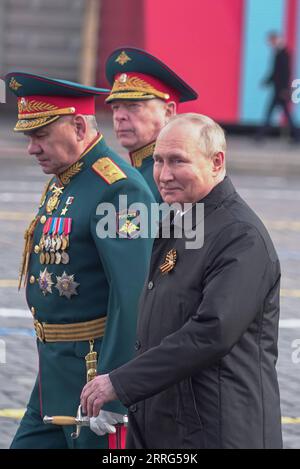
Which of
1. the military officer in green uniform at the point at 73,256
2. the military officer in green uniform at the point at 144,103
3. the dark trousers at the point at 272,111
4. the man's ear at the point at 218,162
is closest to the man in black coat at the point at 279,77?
the dark trousers at the point at 272,111

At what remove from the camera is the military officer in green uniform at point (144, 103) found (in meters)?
5.92

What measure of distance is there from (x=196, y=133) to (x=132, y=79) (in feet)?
7.15

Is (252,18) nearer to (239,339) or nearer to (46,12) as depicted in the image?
(46,12)

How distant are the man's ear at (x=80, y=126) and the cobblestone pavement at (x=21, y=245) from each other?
210cm

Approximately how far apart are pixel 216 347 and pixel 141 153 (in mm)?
2443

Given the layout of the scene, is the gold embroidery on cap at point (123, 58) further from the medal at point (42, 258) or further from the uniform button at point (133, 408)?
the uniform button at point (133, 408)

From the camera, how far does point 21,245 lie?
39.9ft

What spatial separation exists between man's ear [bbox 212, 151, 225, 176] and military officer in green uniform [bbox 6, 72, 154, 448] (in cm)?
74

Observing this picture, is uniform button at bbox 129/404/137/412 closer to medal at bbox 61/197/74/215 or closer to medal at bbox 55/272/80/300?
medal at bbox 55/272/80/300

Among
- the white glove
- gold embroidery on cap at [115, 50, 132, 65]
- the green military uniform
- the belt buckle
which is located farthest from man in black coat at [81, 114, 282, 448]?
gold embroidery on cap at [115, 50, 132, 65]

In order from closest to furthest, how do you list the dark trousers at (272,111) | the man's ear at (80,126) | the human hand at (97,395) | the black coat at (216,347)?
the black coat at (216,347)
the human hand at (97,395)
the man's ear at (80,126)
the dark trousers at (272,111)

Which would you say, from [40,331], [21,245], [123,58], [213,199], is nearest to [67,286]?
[40,331]

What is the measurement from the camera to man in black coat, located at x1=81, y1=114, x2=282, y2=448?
367cm

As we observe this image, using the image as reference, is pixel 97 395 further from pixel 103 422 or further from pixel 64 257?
pixel 64 257
